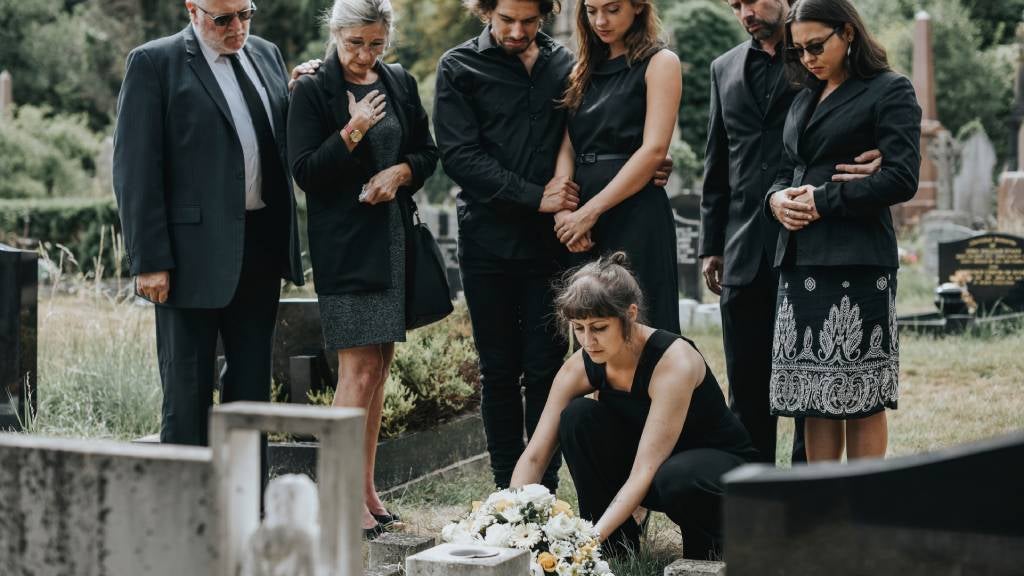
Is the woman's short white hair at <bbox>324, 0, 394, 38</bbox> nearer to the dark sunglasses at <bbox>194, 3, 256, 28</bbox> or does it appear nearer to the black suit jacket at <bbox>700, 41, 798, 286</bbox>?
the dark sunglasses at <bbox>194, 3, 256, 28</bbox>

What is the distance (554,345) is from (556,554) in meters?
1.47

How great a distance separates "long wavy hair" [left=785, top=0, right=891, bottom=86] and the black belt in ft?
2.28

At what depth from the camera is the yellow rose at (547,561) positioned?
10.4 feet

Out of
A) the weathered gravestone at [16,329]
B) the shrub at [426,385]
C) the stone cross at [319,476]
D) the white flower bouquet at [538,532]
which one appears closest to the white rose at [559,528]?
the white flower bouquet at [538,532]

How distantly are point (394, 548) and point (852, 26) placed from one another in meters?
2.18

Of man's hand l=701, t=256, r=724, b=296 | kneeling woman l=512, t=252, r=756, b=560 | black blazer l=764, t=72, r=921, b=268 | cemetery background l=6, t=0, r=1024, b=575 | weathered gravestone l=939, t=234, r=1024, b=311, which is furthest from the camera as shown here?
weathered gravestone l=939, t=234, r=1024, b=311

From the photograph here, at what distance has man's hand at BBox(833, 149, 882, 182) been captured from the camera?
3914 millimetres

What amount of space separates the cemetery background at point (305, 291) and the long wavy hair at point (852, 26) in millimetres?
1726

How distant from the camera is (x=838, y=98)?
3.99m

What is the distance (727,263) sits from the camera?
4469mm

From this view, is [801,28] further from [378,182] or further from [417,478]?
[417,478]

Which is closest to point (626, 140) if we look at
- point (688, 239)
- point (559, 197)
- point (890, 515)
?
point (559, 197)

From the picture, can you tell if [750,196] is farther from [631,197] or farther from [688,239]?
[688,239]

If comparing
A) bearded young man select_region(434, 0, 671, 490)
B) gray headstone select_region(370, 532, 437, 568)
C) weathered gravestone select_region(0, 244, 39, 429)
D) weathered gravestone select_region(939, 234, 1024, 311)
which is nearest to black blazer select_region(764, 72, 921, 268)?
bearded young man select_region(434, 0, 671, 490)
